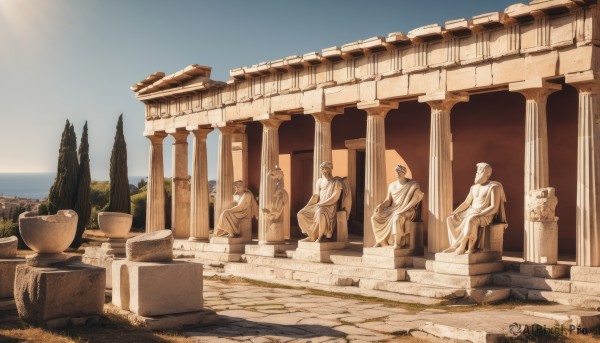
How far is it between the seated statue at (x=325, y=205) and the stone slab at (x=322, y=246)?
15 cm

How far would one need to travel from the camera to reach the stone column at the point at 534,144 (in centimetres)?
1205

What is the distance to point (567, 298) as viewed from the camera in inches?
432

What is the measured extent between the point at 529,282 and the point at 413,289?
2011 millimetres

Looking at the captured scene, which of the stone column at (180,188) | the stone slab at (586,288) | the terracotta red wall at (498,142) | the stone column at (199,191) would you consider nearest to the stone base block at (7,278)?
the stone slab at (586,288)

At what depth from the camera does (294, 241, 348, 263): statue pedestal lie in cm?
1494

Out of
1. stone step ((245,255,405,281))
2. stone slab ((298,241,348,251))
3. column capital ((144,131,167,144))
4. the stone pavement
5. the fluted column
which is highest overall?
column capital ((144,131,167,144))

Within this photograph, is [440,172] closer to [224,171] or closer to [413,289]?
[413,289]

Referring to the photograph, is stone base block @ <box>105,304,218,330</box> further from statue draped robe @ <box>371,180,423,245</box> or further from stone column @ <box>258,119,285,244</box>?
stone column @ <box>258,119,285,244</box>

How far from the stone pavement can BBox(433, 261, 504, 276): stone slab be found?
1.23 metres

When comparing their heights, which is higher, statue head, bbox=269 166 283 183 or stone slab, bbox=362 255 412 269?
statue head, bbox=269 166 283 183

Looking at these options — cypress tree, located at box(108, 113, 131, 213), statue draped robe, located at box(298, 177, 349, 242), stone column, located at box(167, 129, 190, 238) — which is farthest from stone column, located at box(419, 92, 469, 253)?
cypress tree, located at box(108, 113, 131, 213)

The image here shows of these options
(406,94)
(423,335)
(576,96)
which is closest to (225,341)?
(423,335)

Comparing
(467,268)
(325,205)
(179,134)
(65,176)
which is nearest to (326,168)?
(325,205)

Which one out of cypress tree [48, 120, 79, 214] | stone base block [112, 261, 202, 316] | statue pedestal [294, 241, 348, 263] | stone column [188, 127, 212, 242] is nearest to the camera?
stone base block [112, 261, 202, 316]
